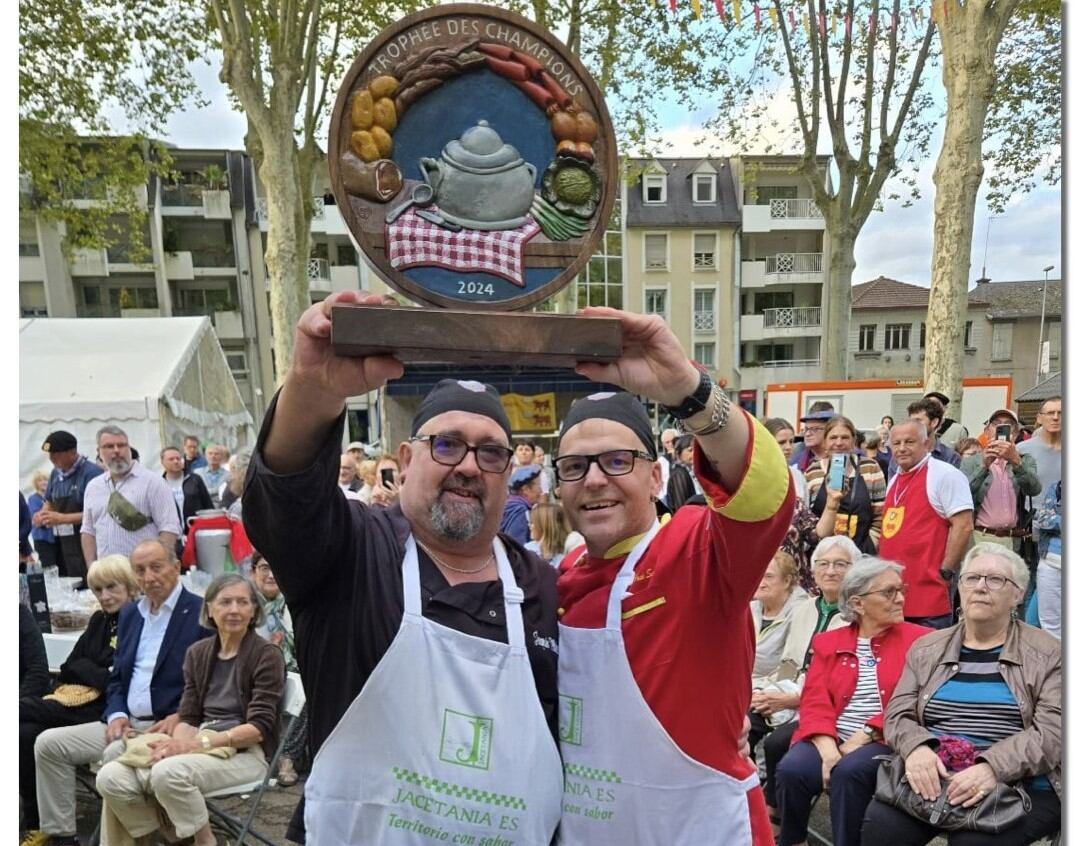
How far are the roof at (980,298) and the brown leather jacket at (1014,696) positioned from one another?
35.3 metres

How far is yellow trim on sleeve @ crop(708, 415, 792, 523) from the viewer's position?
143 cm

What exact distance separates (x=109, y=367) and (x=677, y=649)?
11.3 m

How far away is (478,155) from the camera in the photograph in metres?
1.64

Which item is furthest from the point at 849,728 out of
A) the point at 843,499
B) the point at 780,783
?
the point at 843,499

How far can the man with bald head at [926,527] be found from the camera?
14.2ft

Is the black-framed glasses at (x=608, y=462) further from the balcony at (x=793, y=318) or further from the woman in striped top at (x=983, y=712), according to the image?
the balcony at (x=793, y=318)

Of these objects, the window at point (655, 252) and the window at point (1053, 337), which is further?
the window at point (655, 252)

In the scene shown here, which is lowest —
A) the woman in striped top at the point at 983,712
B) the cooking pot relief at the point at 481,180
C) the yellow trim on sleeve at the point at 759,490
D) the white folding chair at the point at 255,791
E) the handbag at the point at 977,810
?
the white folding chair at the point at 255,791

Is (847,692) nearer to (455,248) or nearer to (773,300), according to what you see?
(455,248)

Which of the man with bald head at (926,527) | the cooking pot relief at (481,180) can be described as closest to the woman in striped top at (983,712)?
the man with bald head at (926,527)

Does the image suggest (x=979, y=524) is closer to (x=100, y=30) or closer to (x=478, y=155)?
(x=478, y=155)

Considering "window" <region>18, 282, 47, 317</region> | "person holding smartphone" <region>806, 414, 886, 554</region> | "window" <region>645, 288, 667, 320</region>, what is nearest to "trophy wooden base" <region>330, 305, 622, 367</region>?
"person holding smartphone" <region>806, 414, 886, 554</region>

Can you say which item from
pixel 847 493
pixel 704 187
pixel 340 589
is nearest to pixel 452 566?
pixel 340 589

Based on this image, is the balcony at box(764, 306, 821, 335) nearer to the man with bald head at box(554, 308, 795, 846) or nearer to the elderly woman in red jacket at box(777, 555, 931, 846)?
the elderly woman in red jacket at box(777, 555, 931, 846)
